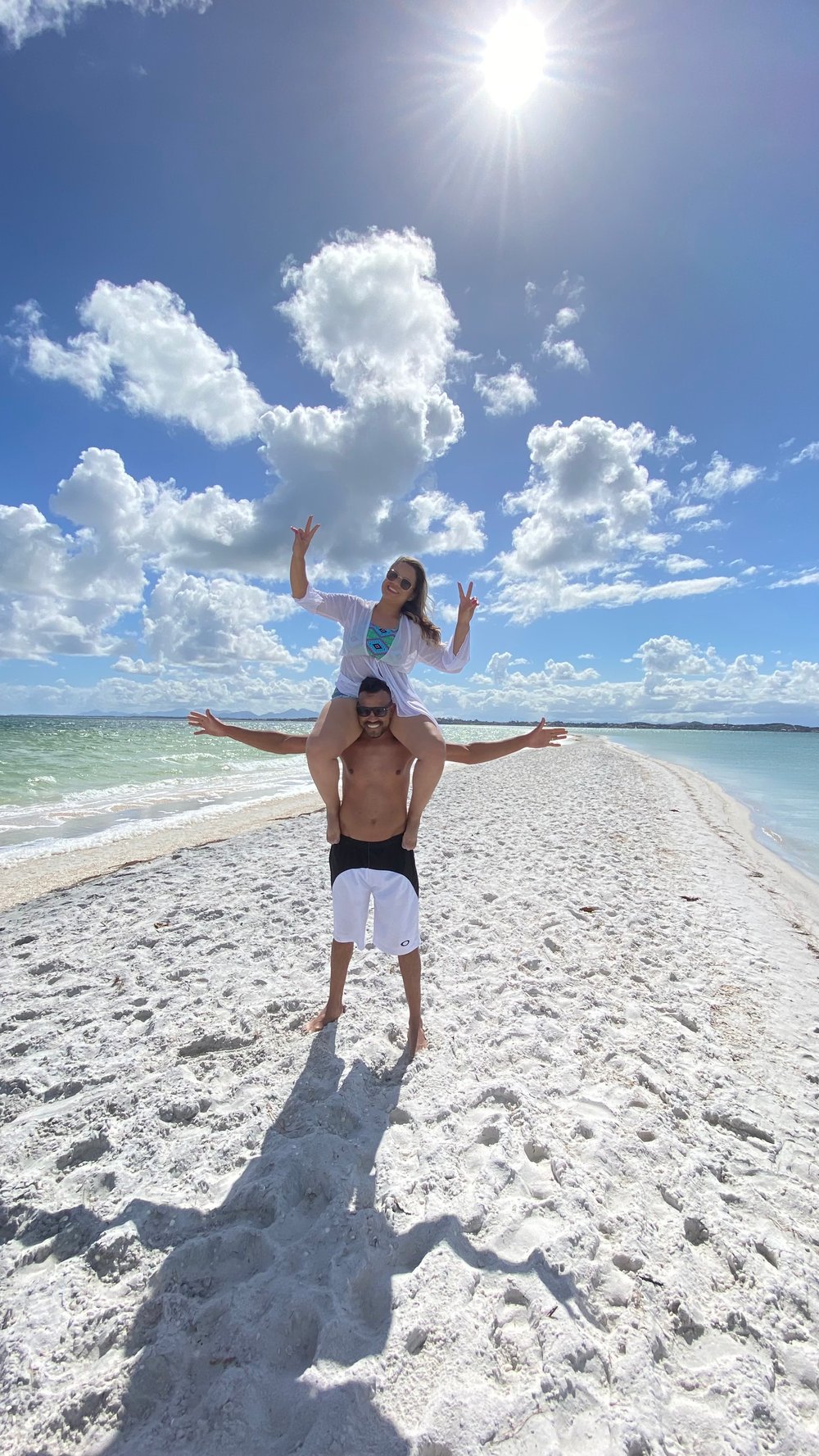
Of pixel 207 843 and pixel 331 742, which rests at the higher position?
pixel 331 742

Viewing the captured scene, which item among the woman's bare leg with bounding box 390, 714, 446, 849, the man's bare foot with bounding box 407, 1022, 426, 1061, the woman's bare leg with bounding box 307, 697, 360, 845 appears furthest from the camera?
the man's bare foot with bounding box 407, 1022, 426, 1061

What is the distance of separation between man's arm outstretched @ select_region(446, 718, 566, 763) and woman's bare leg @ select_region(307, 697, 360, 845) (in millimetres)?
644

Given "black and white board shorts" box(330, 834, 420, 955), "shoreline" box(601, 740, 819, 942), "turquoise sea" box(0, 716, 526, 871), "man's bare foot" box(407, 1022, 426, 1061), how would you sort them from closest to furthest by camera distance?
"black and white board shorts" box(330, 834, 420, 955)
"man's bare foot" box(407, 1022, 426, 1061)
"shoreline" box(601, 740, 819, 942)
"turquoise sea" box(0, 716, 526, 871)

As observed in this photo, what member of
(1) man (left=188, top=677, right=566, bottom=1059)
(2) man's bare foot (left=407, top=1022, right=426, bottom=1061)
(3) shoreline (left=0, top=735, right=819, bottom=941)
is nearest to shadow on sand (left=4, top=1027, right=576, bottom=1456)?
(2) man's bare foot (left=407, top=1022, right=426, bottom=1061)

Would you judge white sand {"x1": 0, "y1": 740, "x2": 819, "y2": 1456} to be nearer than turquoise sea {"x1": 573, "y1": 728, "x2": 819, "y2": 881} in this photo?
Yes

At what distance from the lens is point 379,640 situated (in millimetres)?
3838

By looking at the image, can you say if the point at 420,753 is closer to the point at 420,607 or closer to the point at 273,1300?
the point at 420,607

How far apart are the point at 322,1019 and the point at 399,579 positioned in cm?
306

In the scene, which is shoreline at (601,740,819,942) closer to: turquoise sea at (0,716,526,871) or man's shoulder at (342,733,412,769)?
man's shoulder at (342,733,412,769)

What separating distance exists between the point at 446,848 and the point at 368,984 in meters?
5.25

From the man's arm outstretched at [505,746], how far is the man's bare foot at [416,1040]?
181 cm

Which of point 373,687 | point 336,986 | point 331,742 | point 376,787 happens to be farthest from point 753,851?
point 331,742

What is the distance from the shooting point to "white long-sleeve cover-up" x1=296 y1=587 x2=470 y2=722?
378 cm

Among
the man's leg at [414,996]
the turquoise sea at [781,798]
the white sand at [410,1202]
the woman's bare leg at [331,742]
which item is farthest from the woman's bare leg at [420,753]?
the turquoise sea at [781,798]
